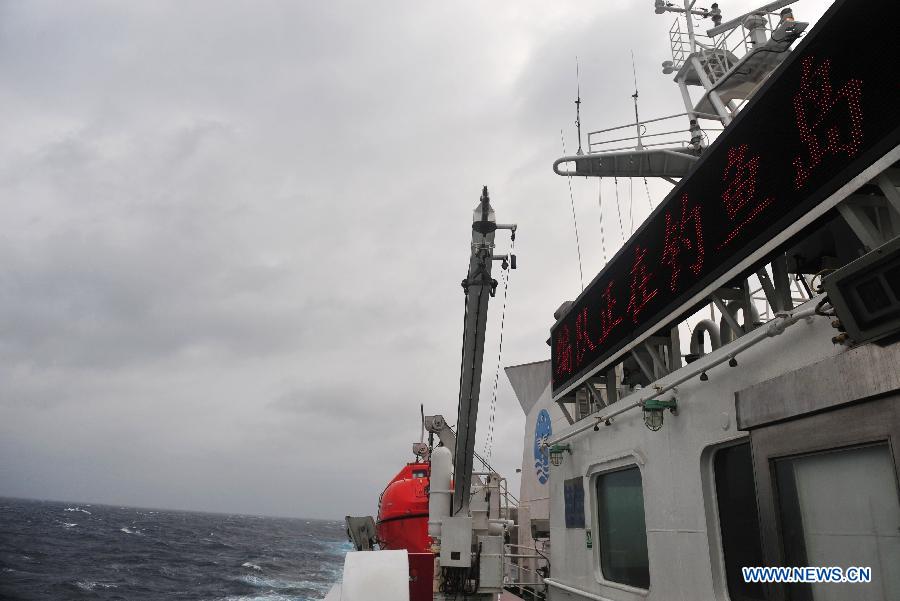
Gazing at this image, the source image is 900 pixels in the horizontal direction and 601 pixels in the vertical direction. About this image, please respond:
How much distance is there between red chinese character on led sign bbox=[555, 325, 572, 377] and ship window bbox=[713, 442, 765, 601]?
159 inches

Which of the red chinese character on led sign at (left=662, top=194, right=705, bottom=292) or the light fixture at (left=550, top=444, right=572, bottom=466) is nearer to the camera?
the red chinese character on led sign at (left=662, top=194, right=705, bottom=292)

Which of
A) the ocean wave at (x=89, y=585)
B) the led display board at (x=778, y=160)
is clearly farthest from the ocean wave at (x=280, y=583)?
the led display board at (x=778, y=160)

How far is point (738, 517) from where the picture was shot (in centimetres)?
531

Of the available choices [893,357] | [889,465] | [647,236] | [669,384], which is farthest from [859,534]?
[647,236]

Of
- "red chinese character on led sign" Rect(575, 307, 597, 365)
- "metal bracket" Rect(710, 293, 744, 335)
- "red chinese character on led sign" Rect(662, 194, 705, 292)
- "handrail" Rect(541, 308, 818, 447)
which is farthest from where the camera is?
"red chinese character on led sign" Rect(575, 307, 597, 365)

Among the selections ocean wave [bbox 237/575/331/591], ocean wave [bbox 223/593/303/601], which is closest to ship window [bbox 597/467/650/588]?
ocean wave [bbox 223/593/303/601]

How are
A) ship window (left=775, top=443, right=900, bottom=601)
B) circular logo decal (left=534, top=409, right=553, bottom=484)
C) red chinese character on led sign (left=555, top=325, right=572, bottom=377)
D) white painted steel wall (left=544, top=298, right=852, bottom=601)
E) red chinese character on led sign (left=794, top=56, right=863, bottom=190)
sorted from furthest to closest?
circular logo decal (left=534, top=409, right=553, bottom=484)
red chinese character on led sign (left=555, top=325, right=572, bottom=377)
white painted steel wall (left=544, top=298, right=852, bottom=601)
red chinese character on led sign (left=794, top=56, right=863, bottom=190)
ship window (left=775, top=443, right=900, bottom=601)

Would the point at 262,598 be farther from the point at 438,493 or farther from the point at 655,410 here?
the point at 655,410

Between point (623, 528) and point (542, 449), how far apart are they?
19.2 feet

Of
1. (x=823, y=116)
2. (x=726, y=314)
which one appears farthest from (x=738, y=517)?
(x=823, y=116)

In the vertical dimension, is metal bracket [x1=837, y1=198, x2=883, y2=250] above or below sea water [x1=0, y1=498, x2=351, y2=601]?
above

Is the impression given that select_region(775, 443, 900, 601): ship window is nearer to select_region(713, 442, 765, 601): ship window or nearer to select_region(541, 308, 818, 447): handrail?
select_region(713, 442, 765, 601): ship window

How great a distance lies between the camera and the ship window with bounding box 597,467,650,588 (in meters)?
7.09

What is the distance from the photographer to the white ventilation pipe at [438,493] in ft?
41.5
